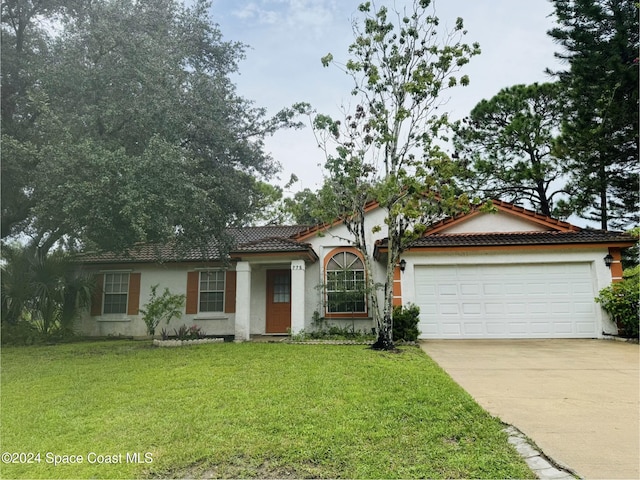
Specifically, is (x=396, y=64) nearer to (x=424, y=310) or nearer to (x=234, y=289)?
(x=424, y=310)

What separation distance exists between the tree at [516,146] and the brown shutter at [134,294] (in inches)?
674

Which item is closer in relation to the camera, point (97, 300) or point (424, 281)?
point (424, 281)

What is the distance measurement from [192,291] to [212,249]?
6.05ft

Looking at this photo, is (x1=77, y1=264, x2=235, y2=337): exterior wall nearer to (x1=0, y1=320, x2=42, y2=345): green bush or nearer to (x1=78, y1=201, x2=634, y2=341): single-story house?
(x1=78, y1=201, x2=634, y2=341): single-story house

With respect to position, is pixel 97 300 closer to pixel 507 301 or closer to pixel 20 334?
pixel 20 334

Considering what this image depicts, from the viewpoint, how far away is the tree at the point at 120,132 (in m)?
8.72

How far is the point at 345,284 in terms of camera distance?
43.7ft

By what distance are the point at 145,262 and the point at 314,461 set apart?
13015 mm

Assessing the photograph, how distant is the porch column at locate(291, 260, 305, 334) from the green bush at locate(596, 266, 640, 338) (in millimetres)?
8878

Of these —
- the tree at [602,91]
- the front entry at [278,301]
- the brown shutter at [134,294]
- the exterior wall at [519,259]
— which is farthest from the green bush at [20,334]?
the tree at [602,91]

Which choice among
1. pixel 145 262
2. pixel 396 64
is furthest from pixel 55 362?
pixel 396 64

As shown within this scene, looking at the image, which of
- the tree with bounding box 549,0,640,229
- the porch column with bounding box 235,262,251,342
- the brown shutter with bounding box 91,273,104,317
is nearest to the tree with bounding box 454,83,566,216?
the tree with bounding box 549,0,640,229

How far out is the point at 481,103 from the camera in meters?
22.8

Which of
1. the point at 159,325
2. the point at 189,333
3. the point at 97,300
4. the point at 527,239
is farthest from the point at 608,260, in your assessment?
the point at 97,300
